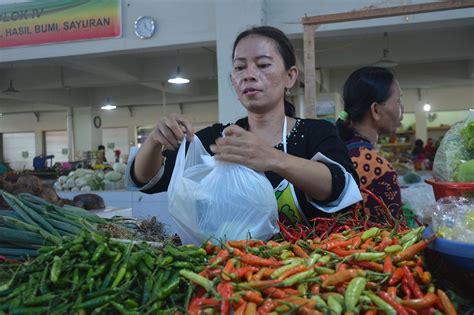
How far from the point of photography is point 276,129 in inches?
78.9

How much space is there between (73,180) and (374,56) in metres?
6.82

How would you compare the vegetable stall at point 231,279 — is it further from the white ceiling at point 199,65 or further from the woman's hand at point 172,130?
the white ceiling at point 199,65

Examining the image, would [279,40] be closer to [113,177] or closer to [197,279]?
[197,279]

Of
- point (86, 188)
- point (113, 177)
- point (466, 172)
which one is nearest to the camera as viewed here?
point (466, 172)

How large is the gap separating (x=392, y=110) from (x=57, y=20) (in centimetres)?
620

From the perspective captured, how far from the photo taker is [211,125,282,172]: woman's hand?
154 centimetres

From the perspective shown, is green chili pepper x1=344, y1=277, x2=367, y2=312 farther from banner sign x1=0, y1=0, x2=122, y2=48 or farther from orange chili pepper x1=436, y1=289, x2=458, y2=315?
banner sign x1=0, y1=0, x2=122, y2=48

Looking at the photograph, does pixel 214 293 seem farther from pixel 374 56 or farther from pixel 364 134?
pixel 374 56

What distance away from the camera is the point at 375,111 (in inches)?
104

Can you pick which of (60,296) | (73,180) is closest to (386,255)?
(60,296)

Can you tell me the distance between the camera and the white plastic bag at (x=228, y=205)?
160 cm

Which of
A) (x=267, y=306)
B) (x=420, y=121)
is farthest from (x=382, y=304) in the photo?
(x=420, y=121)

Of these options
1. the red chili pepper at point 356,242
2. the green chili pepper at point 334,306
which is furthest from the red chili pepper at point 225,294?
the red chili pepper at point 356,242

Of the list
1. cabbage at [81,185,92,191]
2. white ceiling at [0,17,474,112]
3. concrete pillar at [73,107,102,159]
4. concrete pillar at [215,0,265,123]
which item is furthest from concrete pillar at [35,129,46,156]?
concrete pillar at [215,0,265,123]
